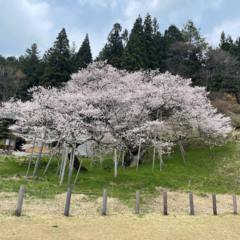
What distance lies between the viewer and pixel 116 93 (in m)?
32.9

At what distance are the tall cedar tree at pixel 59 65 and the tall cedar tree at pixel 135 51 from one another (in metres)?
9.31

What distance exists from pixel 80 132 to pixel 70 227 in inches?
632

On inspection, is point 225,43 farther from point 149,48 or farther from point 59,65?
point 59,65

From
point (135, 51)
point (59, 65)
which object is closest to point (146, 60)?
point (135, 51)

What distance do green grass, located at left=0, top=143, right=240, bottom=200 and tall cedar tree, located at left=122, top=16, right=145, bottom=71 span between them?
15.6 m

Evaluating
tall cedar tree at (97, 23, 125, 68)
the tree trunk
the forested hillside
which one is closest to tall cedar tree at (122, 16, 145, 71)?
the forested hillside

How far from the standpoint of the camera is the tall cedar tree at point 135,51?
52.4 meters

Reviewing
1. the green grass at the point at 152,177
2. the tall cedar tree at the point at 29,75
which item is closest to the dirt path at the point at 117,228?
the green grass at the point at 152,177

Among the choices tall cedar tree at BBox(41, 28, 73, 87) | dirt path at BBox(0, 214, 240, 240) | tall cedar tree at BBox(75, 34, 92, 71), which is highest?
tall cedar tree at BBox(75, 34, 92, 71)

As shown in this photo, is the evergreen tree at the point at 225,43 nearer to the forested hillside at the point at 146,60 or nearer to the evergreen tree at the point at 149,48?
the forested hillside at the point at 146,60

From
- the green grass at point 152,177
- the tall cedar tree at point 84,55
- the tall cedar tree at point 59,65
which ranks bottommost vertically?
the green grass at point 152,177

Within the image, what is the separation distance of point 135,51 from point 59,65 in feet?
37.9

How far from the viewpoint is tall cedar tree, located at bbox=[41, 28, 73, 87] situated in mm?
55519

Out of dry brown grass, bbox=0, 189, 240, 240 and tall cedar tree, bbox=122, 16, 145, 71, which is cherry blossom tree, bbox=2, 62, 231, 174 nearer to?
tall cedar tree, bbox=122, 16, 145, 71
